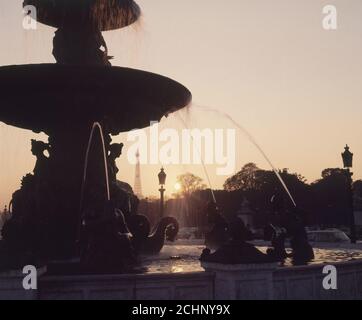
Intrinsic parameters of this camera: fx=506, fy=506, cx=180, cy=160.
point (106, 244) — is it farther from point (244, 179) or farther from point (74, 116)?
point (244, 179)

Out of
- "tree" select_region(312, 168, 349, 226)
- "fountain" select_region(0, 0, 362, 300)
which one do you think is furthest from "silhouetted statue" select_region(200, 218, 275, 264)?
"tree" select_region(312, 168, 349, 226)

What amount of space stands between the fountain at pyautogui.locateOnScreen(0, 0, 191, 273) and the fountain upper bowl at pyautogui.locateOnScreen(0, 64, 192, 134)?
2 cm

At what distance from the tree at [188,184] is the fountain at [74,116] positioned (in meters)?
77.5

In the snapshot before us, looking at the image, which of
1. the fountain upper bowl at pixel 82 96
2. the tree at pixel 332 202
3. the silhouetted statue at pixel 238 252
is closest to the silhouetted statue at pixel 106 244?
the silhouetted statue at pixel 238 252

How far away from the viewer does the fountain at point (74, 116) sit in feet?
37.5

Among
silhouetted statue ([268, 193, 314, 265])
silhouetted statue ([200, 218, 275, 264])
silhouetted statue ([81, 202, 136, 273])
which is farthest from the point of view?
silhouetted statue ([268, 193, 314, 265])

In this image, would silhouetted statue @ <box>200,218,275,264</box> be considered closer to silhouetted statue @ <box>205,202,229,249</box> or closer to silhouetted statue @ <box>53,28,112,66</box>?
silhouetted statue @ <box>205,202,229,249</box>

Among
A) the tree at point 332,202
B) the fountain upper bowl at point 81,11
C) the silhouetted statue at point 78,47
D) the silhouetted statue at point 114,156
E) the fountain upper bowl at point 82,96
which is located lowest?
the tree at point 332,202

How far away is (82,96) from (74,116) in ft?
3.18

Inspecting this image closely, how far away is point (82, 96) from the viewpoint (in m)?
12.2

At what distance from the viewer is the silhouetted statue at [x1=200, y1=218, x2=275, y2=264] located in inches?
272

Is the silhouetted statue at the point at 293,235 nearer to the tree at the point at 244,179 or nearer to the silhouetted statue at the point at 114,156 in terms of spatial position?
the silhouetted statue at the point at 114,156

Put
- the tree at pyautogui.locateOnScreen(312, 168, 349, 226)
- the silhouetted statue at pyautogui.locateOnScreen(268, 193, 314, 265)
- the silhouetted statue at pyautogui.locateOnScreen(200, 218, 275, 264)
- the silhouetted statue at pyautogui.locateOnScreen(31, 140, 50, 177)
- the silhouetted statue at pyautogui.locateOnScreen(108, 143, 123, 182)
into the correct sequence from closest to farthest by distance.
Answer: the silhouetted statue at pyautogui.locateOnScreen(200, 218, 275, 264)
the silhouetted statue at pyautogui.locateOnScreen(268, 193, 314, 265)
the silhouetted statue at pyautogui.locateOnScreen(31, 140, 50, 177)
the silhouetted statue at pyautogui.locateOnScreen(108, 143, 123, 182)
the tree at pyautogui.locateOnScreen(312, 168, 349, 226)

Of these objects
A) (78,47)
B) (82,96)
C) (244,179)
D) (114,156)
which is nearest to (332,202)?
(244,179)
